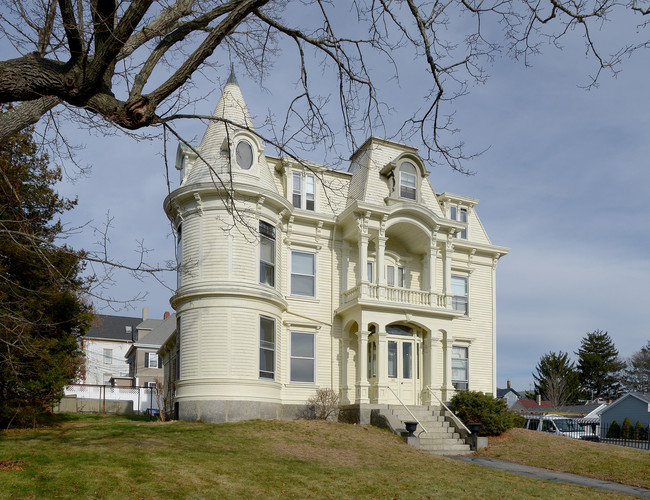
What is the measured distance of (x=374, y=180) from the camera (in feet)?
80.7

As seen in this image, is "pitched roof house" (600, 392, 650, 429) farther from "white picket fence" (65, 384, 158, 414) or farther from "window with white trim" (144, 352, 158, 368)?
"window with white trim" (144, 352, 158, 368)

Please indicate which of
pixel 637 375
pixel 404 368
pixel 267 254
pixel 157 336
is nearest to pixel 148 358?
pixel 157 336

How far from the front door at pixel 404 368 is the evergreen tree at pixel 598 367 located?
5549 cm

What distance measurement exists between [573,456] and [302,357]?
31.2 ft

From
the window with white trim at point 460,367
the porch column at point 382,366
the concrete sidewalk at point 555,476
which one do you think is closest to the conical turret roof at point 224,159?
the porch column at point 382,366

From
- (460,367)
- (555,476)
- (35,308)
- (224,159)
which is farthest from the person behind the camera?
(460,367)

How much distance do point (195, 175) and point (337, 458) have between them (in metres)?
11.1

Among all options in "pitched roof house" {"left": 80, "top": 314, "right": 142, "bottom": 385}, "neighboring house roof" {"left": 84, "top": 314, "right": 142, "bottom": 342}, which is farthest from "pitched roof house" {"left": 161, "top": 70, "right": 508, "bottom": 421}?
"neighboring house roof" {"left": 84, "top": 314, "right": 142, "bottom": 342}

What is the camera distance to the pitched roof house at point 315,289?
20.0 m

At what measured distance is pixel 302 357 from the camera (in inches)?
888

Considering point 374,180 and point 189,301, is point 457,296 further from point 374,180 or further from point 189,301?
point 189,301

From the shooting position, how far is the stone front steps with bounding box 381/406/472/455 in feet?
62.0

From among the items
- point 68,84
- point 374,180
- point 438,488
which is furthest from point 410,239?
point 68,84

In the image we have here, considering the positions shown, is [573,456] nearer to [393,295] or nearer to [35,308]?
[393,295]
